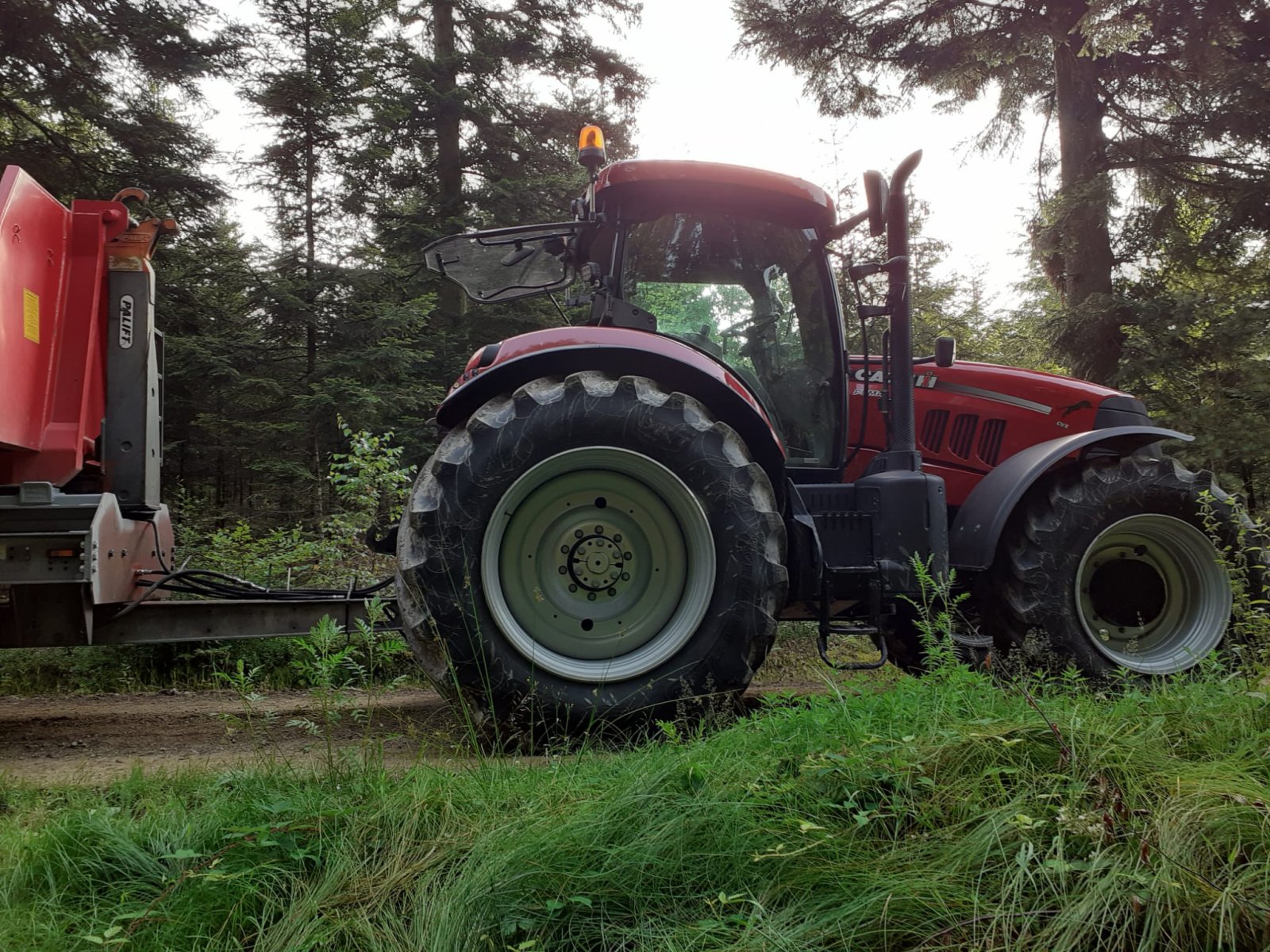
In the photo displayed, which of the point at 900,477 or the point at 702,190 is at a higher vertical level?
Result: the point at 702,190

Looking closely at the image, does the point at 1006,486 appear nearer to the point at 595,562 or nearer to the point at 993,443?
the point at 993,443

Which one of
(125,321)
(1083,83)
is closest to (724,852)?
(125,321)

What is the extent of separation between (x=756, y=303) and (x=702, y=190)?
0.57m

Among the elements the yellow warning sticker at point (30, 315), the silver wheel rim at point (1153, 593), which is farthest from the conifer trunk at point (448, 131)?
the silver wheel rim at point (1153, 593)

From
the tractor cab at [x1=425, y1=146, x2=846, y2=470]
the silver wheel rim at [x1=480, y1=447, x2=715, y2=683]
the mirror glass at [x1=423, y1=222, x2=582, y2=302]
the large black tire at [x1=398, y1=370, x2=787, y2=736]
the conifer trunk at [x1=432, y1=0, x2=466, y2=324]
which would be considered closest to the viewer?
the large black tire at [x1=398, y1=370, x2=787, y2=736]

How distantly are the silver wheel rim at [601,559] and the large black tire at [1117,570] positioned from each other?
1.49 meters

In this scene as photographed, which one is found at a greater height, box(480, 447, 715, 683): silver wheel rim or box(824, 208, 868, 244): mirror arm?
box(824, 208, 868, 244): mirror arm

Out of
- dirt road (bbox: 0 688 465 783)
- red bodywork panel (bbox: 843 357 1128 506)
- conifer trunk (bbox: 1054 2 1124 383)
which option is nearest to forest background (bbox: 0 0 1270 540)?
conifer trunk (bbox: 1054 2 1124 383)

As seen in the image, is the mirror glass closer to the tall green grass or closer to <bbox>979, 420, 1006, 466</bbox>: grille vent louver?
<bbox>979, 420, 1006, 466</bbox>: grille vent louver

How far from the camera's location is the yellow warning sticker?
3.35 meters

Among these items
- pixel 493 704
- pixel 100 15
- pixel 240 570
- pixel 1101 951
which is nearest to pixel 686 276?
pixel 493 704

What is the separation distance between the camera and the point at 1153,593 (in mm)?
3736

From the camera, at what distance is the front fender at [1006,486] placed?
353 centimetres

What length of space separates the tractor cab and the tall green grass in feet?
6.59
